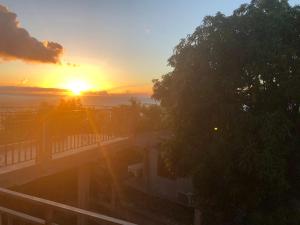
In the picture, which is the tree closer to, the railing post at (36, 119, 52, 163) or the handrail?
the railing post at (36, 119, 52, 163)

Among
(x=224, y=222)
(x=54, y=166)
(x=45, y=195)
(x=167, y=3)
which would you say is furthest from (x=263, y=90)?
(x=45, y=195)

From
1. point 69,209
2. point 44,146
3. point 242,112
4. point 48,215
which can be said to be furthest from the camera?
point 242,112

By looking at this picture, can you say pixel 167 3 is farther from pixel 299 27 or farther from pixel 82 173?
pixel 82 173

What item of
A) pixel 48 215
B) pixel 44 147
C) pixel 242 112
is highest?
pixel 242 112

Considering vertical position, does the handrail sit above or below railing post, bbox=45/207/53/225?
above

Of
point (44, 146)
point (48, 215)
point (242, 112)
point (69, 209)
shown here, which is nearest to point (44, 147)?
point (44, 146)

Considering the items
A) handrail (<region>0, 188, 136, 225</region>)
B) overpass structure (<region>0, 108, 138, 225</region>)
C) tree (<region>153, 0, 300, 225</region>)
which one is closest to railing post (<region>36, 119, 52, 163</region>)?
overpass structure (<region>0, 108, 138, 225</region>)

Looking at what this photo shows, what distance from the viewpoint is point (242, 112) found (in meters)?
8.73

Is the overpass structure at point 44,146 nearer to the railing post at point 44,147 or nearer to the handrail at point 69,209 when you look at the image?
the railing post at point 44,147

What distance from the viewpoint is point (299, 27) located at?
9.43m

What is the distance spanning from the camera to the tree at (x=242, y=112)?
8.27 metres

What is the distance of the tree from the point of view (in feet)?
27.1

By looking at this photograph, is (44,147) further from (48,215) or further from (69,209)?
(69,209)

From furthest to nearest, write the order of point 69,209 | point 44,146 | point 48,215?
1. point 44,146
2. point 48,215
3. point 69,209
